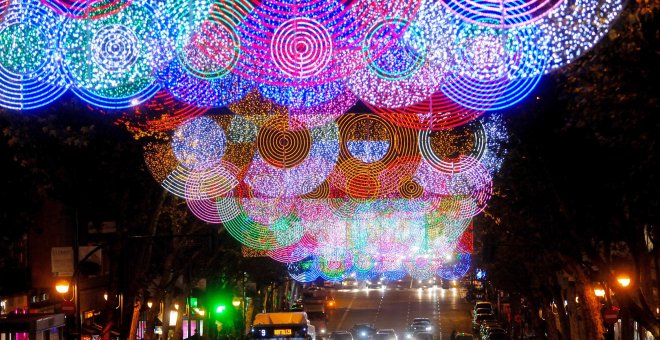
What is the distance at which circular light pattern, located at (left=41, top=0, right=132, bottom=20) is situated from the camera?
14.7 meters

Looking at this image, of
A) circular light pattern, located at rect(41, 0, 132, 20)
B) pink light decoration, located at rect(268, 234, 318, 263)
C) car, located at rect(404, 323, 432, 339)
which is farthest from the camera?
pink light decoration, located at rect(268, 234, 318, 263)

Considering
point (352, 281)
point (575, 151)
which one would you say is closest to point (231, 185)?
point (575, 151)

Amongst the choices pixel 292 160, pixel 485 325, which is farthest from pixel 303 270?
pixel 292 160

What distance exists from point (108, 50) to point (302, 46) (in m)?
3.09

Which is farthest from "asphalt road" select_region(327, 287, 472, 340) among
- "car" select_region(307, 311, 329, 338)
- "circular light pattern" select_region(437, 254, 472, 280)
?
"circular light pattern" select_region(437, 254, 472, 280)

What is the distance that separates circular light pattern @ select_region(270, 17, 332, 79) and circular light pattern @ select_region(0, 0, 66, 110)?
3.53m

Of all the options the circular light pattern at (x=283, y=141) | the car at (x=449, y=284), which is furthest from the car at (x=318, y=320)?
the car at (x=449, y=284)

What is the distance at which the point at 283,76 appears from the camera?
1619cm

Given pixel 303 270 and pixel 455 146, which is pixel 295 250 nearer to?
pixel 303 270

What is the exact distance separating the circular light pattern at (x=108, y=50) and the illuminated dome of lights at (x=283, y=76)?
1.3 inches

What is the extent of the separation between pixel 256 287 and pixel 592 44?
180ft

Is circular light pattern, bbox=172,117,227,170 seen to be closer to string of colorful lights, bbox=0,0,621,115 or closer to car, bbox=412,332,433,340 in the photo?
string of colorful lights, bbox=0,0,621,115

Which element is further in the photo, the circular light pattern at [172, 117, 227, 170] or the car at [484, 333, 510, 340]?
the car at [484, 333, 510, 340]

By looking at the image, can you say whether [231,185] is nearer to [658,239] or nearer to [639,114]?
[658,239]
